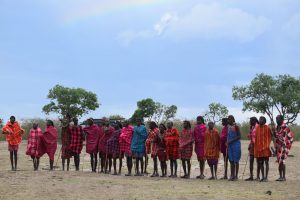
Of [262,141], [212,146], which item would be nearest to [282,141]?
[262,141]

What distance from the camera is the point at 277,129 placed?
48.0 feet

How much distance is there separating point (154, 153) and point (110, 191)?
462cm

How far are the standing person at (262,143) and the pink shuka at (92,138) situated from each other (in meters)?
5.43

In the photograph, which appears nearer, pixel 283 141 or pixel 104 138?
pixel 283 141

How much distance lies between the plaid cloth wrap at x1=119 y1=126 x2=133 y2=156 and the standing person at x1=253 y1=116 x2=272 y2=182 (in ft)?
13.3

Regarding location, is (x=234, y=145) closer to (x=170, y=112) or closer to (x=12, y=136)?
(x=12, y=136)

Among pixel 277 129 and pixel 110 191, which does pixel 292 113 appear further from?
pixel 110 191

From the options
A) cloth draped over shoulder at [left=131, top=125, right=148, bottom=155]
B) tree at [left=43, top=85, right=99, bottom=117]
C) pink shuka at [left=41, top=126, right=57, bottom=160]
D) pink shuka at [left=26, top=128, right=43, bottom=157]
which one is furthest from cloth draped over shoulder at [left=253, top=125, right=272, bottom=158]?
tree at [left=43, top=85, right=99, bottom=117]

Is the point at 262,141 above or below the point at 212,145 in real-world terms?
above

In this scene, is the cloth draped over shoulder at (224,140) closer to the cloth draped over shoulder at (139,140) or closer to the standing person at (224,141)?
the standing person at (224,141)

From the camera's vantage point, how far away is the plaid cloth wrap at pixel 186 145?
51.6 feet

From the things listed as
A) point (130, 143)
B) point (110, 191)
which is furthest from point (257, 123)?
point (110, 191)

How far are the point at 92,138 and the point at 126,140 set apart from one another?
1.44 m

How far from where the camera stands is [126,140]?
54.0 feet
